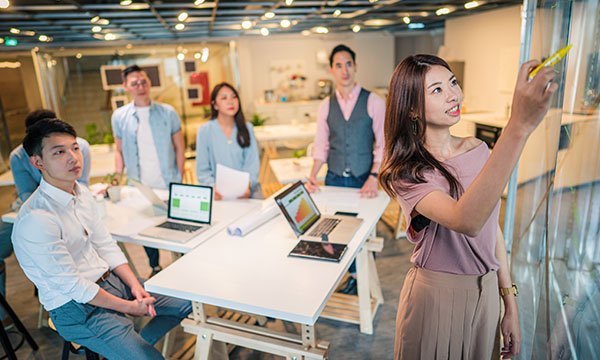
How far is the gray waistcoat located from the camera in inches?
116

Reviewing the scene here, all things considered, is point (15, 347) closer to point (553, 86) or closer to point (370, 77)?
point (553, 86)

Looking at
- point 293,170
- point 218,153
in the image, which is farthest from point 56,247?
point 293,170

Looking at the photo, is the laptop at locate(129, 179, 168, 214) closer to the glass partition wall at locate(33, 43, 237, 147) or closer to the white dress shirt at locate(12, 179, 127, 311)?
the white dress shirt at locate(12, 179, 127, 311)

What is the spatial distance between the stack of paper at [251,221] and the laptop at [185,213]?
0.20m

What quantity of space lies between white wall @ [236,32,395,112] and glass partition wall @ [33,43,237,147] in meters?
0.80

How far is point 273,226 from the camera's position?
2453 mm

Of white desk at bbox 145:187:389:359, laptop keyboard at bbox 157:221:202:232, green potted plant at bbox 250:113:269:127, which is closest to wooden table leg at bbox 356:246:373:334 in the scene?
white desk at bbox 145:187:389:359

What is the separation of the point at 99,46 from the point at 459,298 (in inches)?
367

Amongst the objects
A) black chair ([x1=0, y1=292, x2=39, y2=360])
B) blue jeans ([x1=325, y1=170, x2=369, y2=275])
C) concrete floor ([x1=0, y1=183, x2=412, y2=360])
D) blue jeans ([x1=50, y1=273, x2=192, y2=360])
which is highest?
blue jeans ([x1=325, y1=170, x2=369, y2=275])

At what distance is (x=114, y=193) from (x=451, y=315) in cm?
253

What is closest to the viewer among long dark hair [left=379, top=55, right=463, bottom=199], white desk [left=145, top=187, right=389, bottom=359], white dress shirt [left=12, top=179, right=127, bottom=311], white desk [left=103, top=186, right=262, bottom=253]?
long dark hair [left=379, top=55, right=463, bottom=199]

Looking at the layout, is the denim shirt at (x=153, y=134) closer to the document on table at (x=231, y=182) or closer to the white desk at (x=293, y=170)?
the document on table at (x=231, y=182)

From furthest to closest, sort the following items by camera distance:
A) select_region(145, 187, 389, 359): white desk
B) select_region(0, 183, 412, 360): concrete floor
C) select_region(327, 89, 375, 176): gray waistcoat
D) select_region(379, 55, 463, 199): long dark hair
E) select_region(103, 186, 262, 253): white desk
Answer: select_region(327, 89, 375, 176): gray waistcoat < select_region(0, 183, 412, 360): concrete floor < select_region(103, 186, 262, 253): white desk < select_region(145, 187, 389, 359): white desk < select_region(379, 55, 463, 199): long dark hair

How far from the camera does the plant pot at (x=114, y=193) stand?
3021 millimetres
